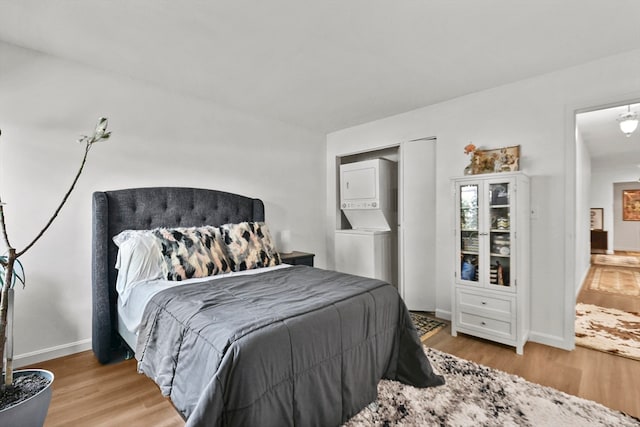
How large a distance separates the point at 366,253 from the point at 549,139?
2.27 meters

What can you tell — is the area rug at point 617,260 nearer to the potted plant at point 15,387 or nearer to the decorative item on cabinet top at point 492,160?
the decorative item on cabinet top at point 492,160

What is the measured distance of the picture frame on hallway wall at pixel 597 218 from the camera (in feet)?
27.2

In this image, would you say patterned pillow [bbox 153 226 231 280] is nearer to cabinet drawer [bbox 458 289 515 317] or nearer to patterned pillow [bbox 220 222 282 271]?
patterned pillow [bbox 220 222 282 271]

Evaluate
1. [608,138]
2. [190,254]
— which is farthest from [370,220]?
[608,138]

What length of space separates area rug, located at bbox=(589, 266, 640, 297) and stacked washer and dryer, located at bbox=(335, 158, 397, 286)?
3.28 metres

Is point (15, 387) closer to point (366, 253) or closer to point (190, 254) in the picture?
point (190, 254)

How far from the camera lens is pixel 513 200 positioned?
8.70 ft

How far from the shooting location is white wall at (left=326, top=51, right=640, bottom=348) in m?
2.53

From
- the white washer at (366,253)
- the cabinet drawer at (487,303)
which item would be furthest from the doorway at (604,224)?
the white washer at (366,253)

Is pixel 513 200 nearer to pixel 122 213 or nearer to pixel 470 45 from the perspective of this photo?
pixel 470 45

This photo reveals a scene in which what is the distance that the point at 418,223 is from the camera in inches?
148

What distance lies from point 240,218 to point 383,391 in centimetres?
224

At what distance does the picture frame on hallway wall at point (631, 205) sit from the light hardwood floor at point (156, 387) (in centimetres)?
832

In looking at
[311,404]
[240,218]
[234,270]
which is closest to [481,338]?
[311,404]
